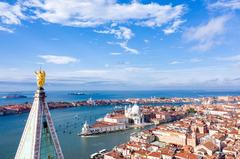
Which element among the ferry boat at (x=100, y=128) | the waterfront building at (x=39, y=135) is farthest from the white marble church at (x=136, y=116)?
the waterfront building at (x=39, y=135)

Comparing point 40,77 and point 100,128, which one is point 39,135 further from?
point 100,128

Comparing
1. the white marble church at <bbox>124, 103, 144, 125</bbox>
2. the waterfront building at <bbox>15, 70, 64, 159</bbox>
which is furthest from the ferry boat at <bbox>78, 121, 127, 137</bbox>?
the waterfront building at <bbox>15, 70, 64, 159</bbox>

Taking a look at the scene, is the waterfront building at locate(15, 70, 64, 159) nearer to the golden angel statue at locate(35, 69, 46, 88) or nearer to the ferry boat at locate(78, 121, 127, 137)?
the golden angel statue at locate(35, 69, 46, 88)

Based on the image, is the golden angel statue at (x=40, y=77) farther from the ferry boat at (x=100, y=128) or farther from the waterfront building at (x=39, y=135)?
the ferry boat at (x=100, y=128)

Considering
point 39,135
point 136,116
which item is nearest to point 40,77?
point 39,135

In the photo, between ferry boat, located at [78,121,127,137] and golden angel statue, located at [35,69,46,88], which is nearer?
golden angel statue, located at [35,69,46,88]

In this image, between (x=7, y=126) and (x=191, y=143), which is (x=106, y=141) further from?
(x=7, y=126)

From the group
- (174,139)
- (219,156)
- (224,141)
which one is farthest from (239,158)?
(174,139)

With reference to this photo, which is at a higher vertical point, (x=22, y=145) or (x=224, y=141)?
(x=22, y=145)
